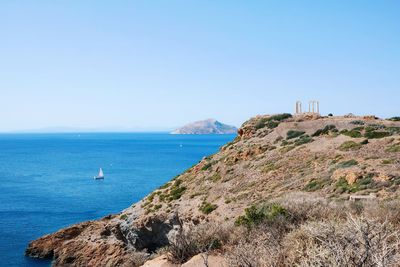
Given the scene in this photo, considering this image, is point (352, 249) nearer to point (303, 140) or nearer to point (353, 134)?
point (353, 134)

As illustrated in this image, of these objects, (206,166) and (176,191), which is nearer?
(176,191)

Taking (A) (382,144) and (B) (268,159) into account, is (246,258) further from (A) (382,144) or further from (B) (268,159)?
(B) (268,159)

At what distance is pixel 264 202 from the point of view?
26.1 meters

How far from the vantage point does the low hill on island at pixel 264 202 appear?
14.1 m

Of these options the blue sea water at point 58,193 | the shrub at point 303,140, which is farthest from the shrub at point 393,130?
the blue sea water at point 58,193

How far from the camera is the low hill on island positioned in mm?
14062

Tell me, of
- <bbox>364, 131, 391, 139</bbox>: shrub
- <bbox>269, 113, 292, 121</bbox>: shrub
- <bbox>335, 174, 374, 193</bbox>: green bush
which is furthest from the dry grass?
<bbox>269, 113, 292, 121</bbox>: shrub

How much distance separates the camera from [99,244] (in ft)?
133

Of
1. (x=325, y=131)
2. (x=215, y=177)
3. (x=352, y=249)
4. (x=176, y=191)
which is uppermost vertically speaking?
(x=325, y=131)

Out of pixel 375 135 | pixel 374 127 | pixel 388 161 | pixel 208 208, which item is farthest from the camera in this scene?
pixel 374 127

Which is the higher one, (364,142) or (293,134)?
(293,134)

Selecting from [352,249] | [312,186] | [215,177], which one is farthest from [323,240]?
[215,177]

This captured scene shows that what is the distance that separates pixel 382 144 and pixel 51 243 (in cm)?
3603

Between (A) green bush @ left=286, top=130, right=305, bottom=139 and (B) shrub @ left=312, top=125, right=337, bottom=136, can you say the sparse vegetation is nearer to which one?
(B) shrub @ left=312, top=125, right=337, bottom=136
